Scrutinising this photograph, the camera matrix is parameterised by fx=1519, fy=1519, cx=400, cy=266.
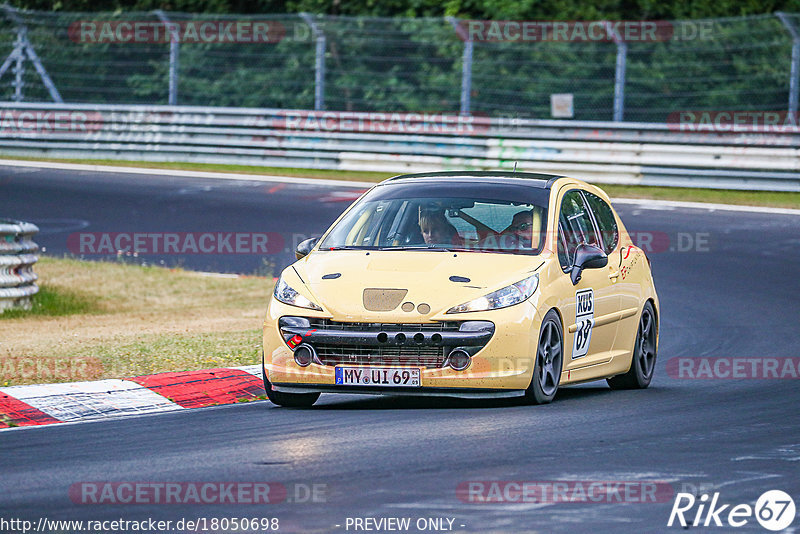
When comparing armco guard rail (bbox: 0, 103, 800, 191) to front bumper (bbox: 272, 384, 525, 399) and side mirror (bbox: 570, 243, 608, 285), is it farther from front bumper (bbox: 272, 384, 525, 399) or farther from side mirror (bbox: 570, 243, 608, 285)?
front bumper (bbox: 272, 384, 525, 399)

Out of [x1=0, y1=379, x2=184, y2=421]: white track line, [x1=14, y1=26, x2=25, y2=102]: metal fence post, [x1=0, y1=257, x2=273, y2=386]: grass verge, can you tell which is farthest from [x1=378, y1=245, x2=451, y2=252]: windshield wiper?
[x1=14, y1=26, x2=25, y2=102]: metal fence post

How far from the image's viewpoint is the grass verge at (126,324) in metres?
11.2

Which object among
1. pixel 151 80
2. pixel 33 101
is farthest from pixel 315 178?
pixel 33 101

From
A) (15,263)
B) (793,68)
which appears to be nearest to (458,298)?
(15,263)

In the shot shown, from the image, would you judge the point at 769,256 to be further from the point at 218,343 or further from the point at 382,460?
the point at 382,460

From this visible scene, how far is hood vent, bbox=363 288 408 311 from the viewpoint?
8.92m

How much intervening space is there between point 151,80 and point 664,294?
1572 cm

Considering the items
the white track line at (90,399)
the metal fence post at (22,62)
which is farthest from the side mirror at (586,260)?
the metal fence post at (22,62)

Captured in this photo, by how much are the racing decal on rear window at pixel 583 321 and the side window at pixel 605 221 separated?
81 centimetres

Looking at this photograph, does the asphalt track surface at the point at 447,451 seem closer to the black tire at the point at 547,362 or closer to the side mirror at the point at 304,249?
the black tire at the point at 547,362

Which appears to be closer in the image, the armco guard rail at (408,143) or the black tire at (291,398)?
the black tire at (291,398)

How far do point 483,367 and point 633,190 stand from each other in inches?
659

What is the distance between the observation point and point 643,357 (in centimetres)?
1113

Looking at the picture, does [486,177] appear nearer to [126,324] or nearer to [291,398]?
[291,398]
